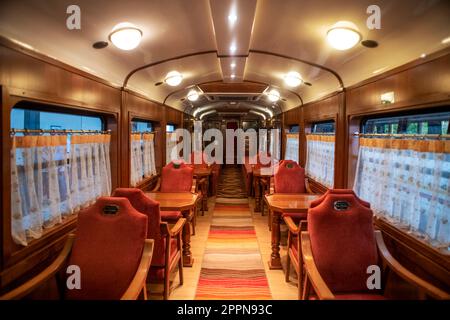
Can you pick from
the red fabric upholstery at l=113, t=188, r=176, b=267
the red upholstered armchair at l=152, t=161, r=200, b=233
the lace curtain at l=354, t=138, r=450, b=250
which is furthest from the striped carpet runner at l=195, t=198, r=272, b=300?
the lace curtain at l=354, t=138, r=450, b=250

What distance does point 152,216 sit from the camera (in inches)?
86.1

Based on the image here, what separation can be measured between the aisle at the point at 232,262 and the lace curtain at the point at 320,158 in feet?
4.42

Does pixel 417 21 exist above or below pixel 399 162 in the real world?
above

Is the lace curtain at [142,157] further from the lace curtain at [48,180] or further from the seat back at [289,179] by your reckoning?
the seat back at [289,179]

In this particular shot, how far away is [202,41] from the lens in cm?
281

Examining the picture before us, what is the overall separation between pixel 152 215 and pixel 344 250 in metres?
1.48

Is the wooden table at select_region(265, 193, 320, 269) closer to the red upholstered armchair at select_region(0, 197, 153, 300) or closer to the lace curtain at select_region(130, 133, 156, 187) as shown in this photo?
the red upholstered armchair at select_region(0, 197, 153, 300)

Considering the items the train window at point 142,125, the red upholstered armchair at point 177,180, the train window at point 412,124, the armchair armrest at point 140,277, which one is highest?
the train window at point 142,125

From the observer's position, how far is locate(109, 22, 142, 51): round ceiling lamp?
2.07 m

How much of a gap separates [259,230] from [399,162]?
2546mm

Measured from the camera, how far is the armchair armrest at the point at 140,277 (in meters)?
1.51

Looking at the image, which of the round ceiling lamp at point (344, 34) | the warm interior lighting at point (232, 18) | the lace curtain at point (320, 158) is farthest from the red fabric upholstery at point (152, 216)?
the lace curtain at point (320, 158)
